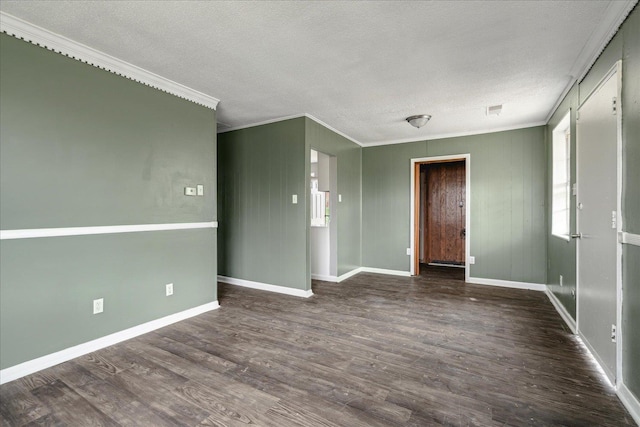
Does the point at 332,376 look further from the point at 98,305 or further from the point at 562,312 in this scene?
the point at 562,312

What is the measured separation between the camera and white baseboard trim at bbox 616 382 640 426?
5.38 ft

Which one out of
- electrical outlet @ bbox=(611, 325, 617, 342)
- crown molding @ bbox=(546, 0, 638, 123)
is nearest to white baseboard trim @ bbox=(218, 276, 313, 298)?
electrical outlet @ bbox=(611, 325, 617, 342)

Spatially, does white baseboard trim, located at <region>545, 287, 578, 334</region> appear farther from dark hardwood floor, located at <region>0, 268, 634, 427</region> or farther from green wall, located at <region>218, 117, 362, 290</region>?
green wall, located at <region>218, 117, 362, 290</region>

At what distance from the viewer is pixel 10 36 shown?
2.04 m

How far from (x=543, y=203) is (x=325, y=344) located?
3820mm

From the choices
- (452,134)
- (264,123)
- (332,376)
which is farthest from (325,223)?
(332,376)

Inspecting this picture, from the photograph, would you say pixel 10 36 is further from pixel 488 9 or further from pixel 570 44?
pixel 570 44

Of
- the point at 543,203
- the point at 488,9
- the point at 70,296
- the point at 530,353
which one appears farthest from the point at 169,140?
the point at 543,203

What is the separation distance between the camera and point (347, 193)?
5.16m

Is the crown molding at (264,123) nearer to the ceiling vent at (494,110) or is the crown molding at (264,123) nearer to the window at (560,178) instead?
the ceiling vent at (494,110)

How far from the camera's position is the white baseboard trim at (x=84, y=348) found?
205 cm

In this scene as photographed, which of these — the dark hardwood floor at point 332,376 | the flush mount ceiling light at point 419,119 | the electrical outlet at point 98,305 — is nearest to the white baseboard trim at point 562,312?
the dark hardwood floor at point 332,376

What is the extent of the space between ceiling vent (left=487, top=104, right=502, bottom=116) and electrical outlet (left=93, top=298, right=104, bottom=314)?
179 inches

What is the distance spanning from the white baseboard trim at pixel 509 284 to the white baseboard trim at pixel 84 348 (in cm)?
412
